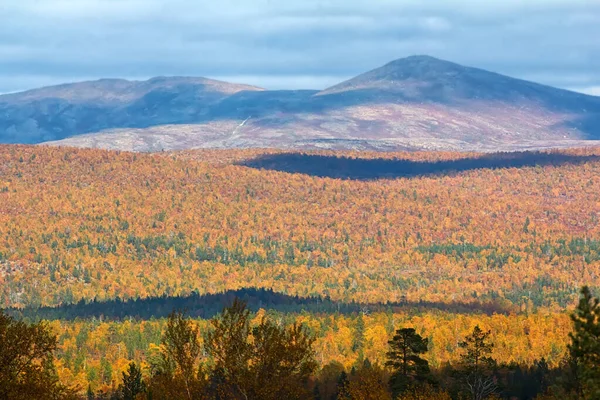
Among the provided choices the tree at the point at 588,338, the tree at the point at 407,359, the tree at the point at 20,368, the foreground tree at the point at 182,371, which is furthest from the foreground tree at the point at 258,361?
the tree at the point at 407,359

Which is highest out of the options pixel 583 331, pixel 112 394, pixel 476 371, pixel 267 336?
pixel 583 331

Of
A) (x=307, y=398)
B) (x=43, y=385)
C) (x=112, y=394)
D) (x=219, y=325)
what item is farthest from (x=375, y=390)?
(x=112, y=394)

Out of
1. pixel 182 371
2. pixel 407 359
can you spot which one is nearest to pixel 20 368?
pixel 182 371

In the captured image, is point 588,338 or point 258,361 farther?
point 258,361

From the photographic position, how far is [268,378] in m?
72.6

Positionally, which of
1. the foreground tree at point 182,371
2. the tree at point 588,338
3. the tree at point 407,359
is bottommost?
the tree at point 407,359

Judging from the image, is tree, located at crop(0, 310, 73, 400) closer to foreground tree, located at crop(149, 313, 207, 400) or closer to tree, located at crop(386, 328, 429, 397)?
foreground tree, located at crop(149, 313, 207, 400)

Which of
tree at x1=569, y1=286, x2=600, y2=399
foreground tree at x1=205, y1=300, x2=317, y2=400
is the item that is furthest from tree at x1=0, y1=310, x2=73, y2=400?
tree at x1=569, y1=286, x2=600, y2=399

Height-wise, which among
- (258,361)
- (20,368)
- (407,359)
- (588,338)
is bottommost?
(407,359)

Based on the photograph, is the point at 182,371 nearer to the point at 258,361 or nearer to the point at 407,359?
the point at 258,361

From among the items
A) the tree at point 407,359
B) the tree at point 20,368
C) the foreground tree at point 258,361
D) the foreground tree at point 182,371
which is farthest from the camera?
the tree at point 407,359

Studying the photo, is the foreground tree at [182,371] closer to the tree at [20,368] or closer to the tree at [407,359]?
the tree at [20,368]

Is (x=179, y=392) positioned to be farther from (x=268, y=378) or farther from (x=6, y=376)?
(x=6, y=376)

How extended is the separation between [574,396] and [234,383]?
85.4ft
